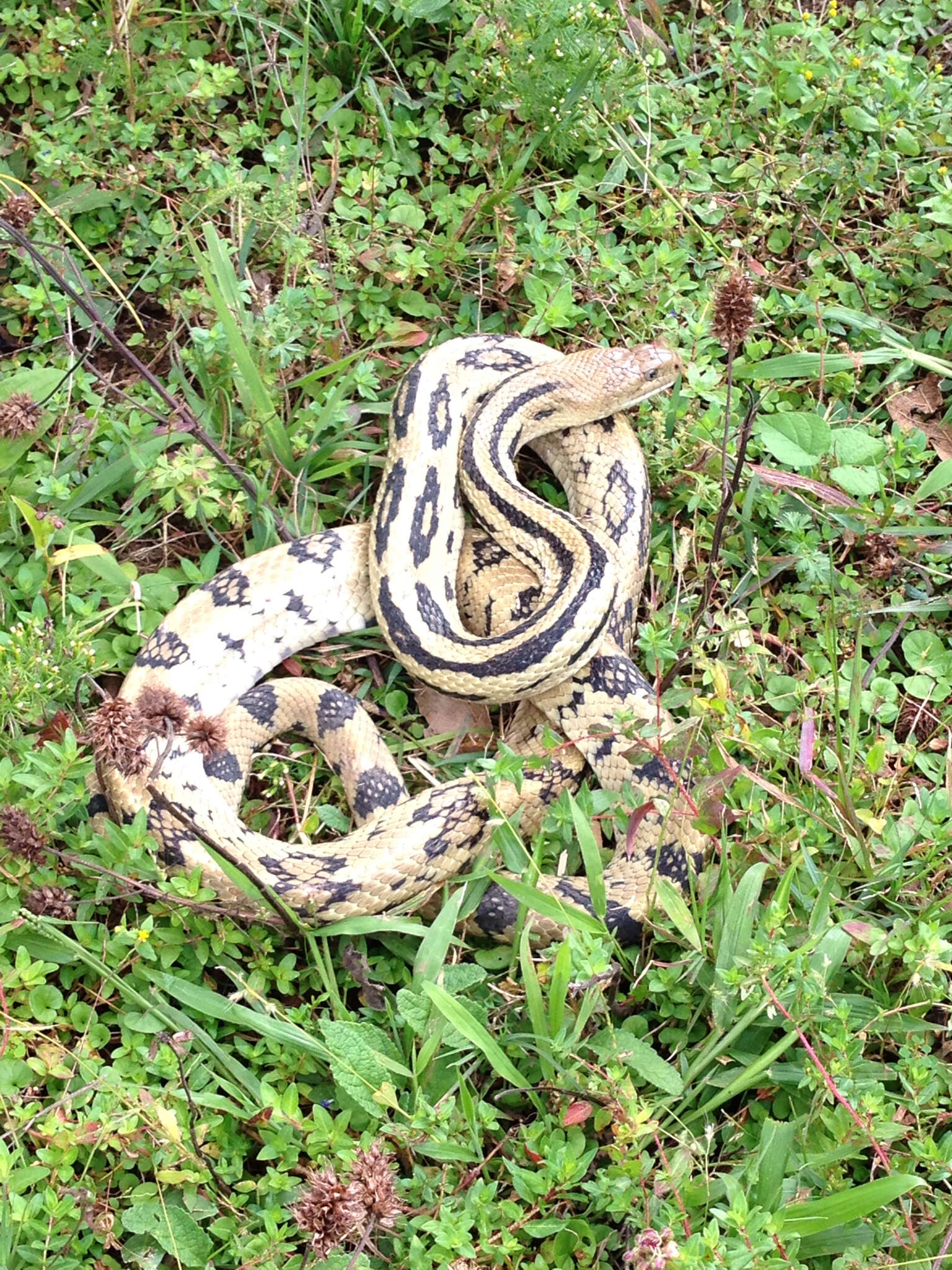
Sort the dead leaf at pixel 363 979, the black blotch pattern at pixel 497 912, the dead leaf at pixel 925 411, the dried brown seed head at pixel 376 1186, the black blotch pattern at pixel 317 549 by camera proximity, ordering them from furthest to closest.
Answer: the dead leaf at pixel 925 411
the black blotch pattern at pixel 317 549
the black blotch pattern at pixel 497 912
the dead leaf at pixel 363 979
the dried brown seed head at pixel 376 1186

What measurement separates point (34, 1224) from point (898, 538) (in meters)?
4.08

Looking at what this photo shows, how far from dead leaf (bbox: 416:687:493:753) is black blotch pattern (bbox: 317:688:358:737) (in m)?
0.34

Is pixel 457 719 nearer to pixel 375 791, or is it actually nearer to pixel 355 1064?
pixel 375 791

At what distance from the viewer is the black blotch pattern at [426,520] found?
495 cm

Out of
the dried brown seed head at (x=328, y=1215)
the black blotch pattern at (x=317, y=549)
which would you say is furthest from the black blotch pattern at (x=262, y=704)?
the dried brown seed head at (x=328, y=1215)

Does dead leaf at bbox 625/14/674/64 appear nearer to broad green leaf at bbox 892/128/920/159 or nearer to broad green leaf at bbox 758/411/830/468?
broad green leaf at bbox 892/128/920/159

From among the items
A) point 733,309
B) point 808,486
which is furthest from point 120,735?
point 808,486

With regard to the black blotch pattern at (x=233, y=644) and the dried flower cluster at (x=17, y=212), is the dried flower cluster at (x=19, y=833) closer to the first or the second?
the black blotch pattern at (x=233, y=644)

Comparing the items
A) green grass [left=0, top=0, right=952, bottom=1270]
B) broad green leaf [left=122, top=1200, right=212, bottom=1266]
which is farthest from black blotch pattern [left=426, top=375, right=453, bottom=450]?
broad green leaf [left=122, top=1200, right=212, bottom=1266]

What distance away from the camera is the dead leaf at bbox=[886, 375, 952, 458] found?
18.2 ft

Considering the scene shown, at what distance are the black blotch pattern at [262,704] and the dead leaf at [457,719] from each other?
599 millimetres

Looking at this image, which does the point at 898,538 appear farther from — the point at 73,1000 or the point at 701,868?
the point at 73,1000

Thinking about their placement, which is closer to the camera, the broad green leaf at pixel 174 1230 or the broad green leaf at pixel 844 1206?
the broad green leaf at pixel 844 1206

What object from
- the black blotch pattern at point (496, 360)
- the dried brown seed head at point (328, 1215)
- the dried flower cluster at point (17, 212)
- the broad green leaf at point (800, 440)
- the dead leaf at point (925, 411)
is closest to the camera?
the dried brown seed head at point (328, 1215)
